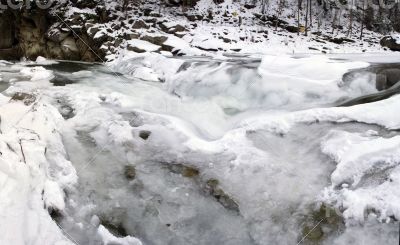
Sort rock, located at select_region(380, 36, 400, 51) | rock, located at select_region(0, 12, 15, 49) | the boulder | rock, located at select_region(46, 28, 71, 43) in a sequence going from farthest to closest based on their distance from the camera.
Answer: rock, located at select_region(380, 36, 400, 51)
rock, located at select_region(0, 12, 15, 49)
rock, located at select_region(46, 28, 71, 43)
the boulder

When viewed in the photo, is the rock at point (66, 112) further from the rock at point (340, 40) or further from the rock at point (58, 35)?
the rock at point (340, 40)

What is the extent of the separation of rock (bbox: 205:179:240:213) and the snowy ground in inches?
0.4

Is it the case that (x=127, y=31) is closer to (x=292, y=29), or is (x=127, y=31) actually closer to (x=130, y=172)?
(x=292, y=29)

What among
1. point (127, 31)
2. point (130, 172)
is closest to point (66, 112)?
point (130, 172)

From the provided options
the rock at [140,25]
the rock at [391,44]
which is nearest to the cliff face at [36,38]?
the rock at [140,25]

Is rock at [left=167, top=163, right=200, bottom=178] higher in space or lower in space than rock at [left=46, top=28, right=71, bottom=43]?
lower

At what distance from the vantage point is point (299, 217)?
3.33 m

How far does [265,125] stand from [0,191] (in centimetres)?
328

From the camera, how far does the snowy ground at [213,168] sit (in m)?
3.23

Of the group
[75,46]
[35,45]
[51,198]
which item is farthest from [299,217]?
[35,45]

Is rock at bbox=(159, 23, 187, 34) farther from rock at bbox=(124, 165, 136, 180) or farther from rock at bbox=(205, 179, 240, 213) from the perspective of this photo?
rock at bbox=(205, 179, 240, 213)

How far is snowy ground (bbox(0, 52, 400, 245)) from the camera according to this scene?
323 cm

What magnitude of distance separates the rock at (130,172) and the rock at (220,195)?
2.89 ft

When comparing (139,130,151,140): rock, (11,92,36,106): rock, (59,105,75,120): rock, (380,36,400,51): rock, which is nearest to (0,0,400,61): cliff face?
(380,36,400,51): rock
